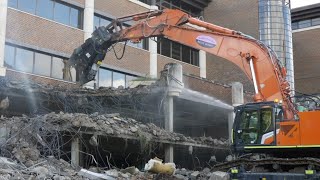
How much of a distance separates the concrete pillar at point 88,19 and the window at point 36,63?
2.62 meters

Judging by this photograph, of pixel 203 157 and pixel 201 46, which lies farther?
pixel 203 157

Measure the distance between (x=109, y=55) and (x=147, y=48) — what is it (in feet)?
14.7

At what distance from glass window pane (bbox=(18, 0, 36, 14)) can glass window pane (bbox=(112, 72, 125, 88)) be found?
669 centimetres

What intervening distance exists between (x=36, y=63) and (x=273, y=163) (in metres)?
15.9

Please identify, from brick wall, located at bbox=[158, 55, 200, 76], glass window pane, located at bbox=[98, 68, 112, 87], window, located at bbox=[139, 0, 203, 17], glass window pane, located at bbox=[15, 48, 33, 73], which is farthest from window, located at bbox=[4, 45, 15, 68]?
window, located at bbox=[139, 0, 203, 17]

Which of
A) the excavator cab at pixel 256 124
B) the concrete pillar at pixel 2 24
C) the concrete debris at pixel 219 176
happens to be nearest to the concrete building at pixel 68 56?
the concrete pillar at pixel 2 24

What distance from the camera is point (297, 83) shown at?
143ft

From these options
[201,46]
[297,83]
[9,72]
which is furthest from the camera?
[297,83]

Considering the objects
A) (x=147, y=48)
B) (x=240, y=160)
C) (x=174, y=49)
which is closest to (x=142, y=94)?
(x=240, y=160)

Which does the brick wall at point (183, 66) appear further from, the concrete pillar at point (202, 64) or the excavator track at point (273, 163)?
the excavator track at point (273, 163)

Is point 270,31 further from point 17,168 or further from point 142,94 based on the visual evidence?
point 17,168

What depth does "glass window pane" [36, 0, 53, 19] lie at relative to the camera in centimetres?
2561

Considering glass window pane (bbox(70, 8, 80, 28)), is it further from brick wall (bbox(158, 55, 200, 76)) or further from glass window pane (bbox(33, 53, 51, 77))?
brick wall (bbox(158, 55, 200, 76))

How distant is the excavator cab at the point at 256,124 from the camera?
12.7 meters
